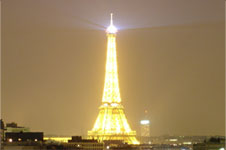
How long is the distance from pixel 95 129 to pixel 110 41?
1022cm

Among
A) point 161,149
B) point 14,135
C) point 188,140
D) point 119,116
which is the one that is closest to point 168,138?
point 188,140

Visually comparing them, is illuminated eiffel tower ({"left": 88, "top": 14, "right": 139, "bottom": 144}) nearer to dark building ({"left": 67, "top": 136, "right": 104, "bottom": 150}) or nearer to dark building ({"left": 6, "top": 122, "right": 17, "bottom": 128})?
dark building ({"left": 67, "top": 136, "right": 104, "bottom": 150})

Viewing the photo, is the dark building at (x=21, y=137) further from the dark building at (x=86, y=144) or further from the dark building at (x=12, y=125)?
the dark building at (x=12, y=125)

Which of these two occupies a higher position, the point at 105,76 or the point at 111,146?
the point at 105,76

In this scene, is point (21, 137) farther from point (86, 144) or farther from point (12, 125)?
point (12, 125)

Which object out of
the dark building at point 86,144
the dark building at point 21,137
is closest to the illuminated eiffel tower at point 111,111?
the dark building at point 86,144

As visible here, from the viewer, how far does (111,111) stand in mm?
113438

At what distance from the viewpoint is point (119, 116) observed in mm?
115500

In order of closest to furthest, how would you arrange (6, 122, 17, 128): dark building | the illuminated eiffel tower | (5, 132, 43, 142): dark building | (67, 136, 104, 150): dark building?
1. (5, 132, 43, 142): dark building
2. (67, 136, 104, 150): dark building
3. the illuminated eiffel tower
4. (6, 122, 17, 128): dark building

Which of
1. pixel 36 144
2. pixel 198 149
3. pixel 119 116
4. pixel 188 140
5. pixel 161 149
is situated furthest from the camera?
pixel 188 140

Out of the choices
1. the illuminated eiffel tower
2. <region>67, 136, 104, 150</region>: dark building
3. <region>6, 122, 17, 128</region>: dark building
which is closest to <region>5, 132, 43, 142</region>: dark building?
<region>67, 136, 104, 150</region>: dark building

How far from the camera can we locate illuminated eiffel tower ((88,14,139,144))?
112688mm

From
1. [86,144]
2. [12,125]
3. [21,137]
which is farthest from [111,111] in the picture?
[21,137]

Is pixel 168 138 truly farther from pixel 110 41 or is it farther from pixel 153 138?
pixel 110 41
